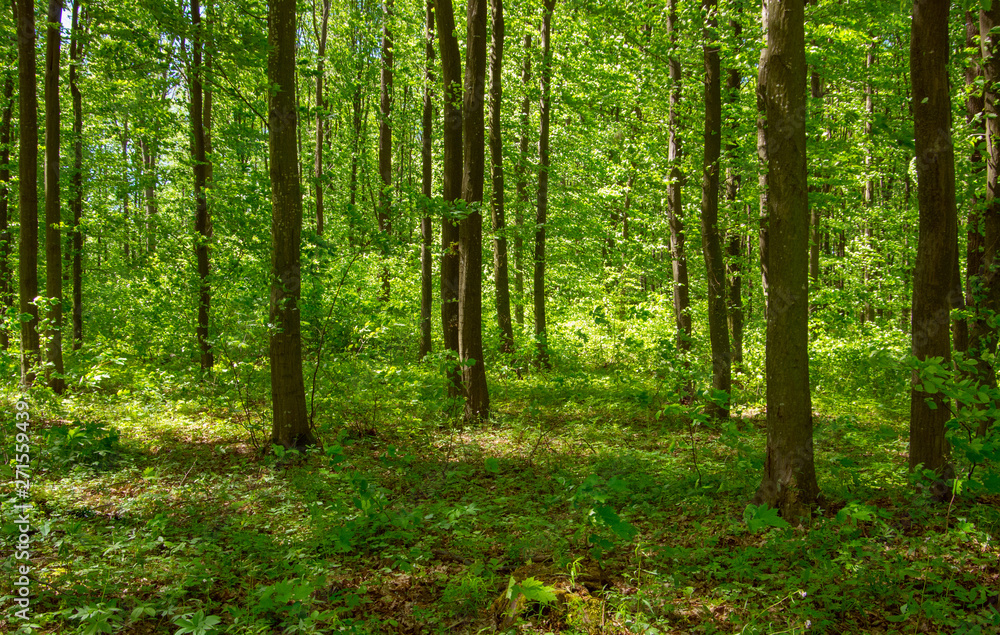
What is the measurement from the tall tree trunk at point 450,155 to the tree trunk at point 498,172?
100 cm

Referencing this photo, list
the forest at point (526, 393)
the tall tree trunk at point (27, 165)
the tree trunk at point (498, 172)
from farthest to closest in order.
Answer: the tree trunk at point (498, 172) < the tall tree trunk at point (27, 165) < the forest at point (526, 393)

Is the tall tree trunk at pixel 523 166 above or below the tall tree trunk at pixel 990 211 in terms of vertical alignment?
above

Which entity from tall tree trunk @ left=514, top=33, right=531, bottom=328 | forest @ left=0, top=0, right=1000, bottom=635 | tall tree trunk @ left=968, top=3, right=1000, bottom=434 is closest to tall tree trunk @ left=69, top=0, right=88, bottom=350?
forest @ left=0, top=0, right=1000, bottom=635

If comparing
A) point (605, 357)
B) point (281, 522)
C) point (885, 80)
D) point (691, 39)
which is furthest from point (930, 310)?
point (605, 357)

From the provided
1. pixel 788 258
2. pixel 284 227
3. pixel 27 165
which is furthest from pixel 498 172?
pixel 788 258

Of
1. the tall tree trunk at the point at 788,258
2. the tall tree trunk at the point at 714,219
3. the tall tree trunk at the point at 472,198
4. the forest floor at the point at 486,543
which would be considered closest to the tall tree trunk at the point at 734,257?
the tall tree trunk at the point at 714,219

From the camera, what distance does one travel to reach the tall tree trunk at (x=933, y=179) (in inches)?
191

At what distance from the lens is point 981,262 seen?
6555 mm

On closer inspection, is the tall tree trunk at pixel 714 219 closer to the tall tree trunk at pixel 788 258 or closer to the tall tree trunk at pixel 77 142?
the tall tree trunk at pixel 788 258

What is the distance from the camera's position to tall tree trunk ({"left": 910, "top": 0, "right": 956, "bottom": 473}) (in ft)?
15.9

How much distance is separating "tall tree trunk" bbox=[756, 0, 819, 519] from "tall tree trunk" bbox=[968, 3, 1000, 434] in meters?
3.07

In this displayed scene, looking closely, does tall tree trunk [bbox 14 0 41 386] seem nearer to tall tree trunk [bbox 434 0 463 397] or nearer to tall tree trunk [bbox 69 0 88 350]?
tall tree trunk [bbox 69 0 88 350]

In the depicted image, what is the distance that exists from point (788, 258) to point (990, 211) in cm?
393

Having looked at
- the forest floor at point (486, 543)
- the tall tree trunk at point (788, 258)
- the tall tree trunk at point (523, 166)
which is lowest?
the forest floor at point (486, 543)
